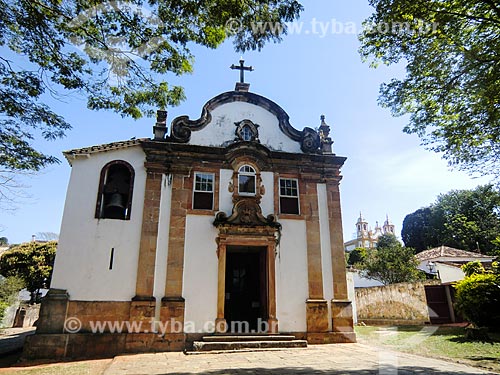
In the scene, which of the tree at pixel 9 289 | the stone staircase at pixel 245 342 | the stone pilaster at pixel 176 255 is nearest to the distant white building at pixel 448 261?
the stone staircase at pixel 245 342

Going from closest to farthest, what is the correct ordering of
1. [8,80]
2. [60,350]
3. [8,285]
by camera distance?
1. [8,80]
2. [60,350]
3. [8,285]

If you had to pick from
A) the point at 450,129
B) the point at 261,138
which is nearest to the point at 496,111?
the point at 450,129

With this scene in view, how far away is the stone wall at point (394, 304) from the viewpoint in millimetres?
18203

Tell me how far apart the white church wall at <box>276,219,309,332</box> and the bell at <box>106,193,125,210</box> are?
5711mm

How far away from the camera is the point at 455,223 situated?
134 feet

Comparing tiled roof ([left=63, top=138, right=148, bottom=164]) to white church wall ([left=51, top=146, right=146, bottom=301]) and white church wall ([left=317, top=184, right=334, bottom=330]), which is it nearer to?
white church wall ([left=51, top=146, right=146, bottom=301])

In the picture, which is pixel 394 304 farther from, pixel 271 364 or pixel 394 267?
pixel 271 364

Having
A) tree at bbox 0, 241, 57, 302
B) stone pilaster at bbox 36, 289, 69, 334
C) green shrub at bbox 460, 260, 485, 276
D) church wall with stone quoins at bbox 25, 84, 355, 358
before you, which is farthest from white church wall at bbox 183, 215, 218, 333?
tree at bbox 0, 241, 57, 302

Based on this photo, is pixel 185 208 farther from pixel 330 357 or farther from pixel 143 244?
pixel 330 357

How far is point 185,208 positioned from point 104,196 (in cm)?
282

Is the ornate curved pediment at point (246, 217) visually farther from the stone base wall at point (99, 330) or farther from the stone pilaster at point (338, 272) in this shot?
the stone base wall at point (99, 330)

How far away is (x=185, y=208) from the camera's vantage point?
11.8m

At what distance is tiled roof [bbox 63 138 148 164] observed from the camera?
11.5 metres

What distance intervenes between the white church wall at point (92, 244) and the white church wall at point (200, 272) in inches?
67.3
